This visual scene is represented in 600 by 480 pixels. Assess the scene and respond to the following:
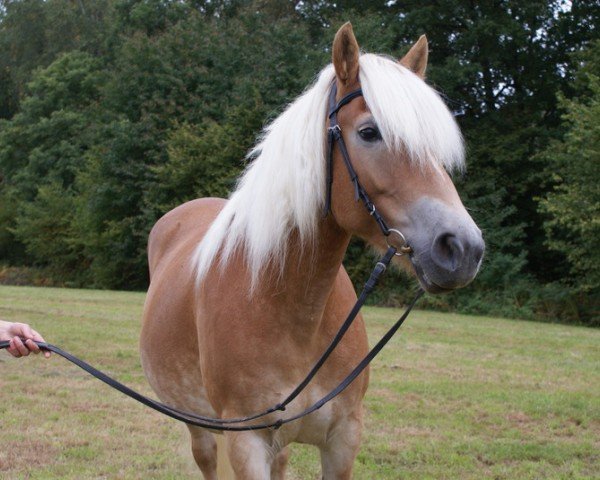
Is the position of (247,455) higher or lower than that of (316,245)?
lower

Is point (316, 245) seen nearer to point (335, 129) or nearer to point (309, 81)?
point (335, 129)

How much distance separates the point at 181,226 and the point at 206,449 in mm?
1511

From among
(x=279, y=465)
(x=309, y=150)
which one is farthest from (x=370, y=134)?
(x=279, y=465)

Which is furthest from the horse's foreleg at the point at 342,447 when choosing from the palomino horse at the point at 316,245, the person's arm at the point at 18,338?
the person's arm at the point at 18,338

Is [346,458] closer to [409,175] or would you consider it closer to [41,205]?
[409,175]

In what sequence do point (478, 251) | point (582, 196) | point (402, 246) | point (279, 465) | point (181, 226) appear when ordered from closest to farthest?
point (478, 251) < point (402, 246) < point (279, 465) < point (181, 226) < point (582, 196)

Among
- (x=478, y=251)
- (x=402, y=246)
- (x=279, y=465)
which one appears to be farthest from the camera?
(x=279, y=465)

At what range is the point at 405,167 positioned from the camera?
2.33 metres

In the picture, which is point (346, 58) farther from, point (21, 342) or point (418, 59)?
point (21, 342)

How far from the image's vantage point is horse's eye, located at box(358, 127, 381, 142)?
2.42 metres

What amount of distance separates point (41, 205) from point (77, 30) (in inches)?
473

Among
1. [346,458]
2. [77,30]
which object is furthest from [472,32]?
[77,30]

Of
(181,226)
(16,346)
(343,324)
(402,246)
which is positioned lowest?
(16,346)

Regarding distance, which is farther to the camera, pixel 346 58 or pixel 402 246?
pixel 346 58
